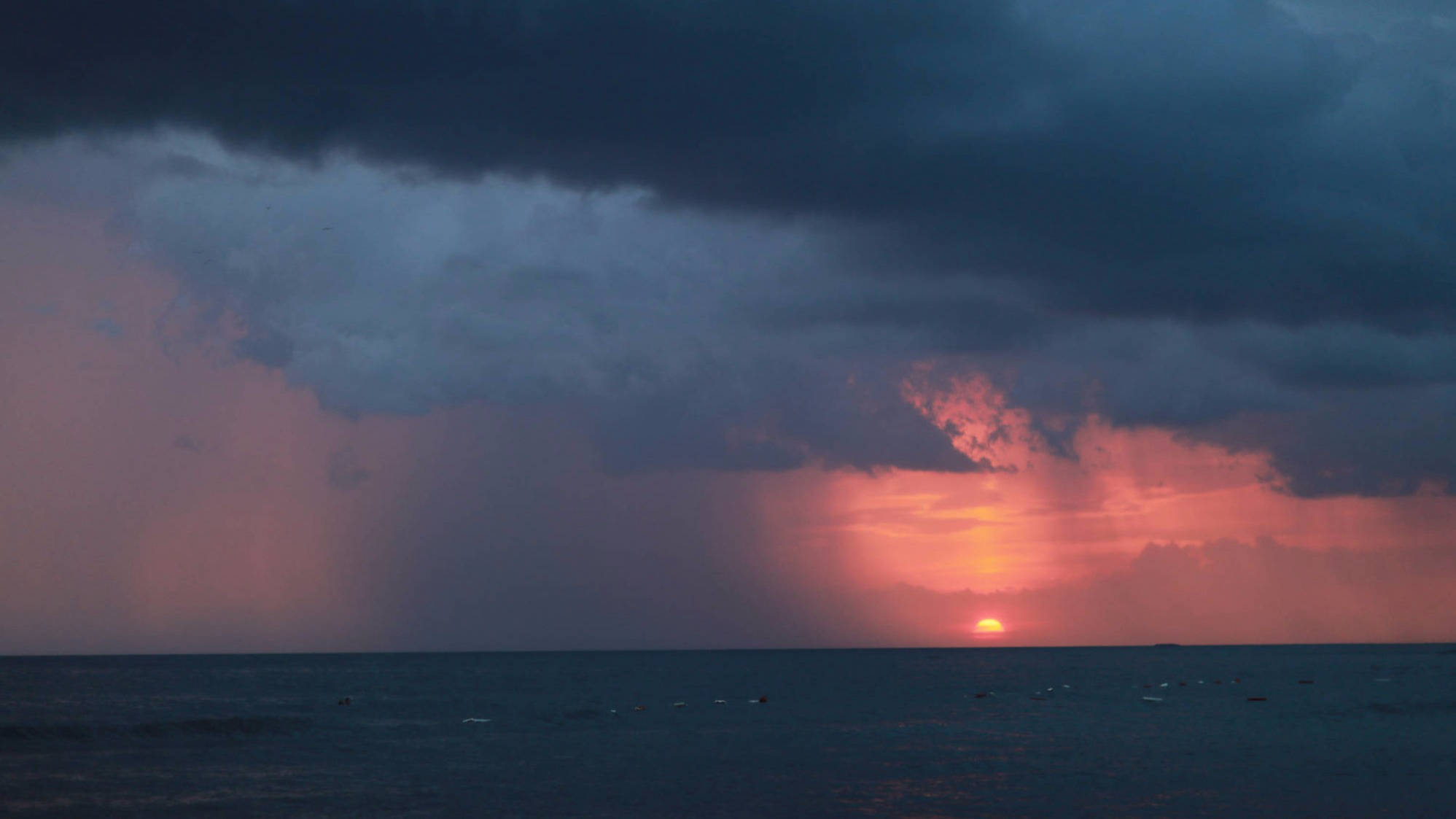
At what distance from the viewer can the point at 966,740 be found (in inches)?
3093

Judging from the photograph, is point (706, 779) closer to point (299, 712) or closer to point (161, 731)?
point (161, 731)

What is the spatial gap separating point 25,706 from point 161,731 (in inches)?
1433

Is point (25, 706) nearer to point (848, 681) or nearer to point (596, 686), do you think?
point (596, 686)

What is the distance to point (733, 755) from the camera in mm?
69625

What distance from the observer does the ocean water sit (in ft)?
167

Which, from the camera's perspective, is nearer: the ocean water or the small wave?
the ocean water

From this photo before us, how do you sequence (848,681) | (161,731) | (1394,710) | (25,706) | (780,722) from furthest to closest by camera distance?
(848,681)
(25,706)
(1394,710)
(780,722)
(161,731)

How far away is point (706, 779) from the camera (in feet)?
191

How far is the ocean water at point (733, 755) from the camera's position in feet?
167

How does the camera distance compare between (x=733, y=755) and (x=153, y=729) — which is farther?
(x=153, y=729)

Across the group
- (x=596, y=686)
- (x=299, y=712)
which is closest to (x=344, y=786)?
(x=299, y=712)

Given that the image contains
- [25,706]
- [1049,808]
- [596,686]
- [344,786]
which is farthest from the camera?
[596,686]

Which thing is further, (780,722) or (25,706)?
(25,706)

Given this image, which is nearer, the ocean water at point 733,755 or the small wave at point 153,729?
the ocean water at point 733,755
